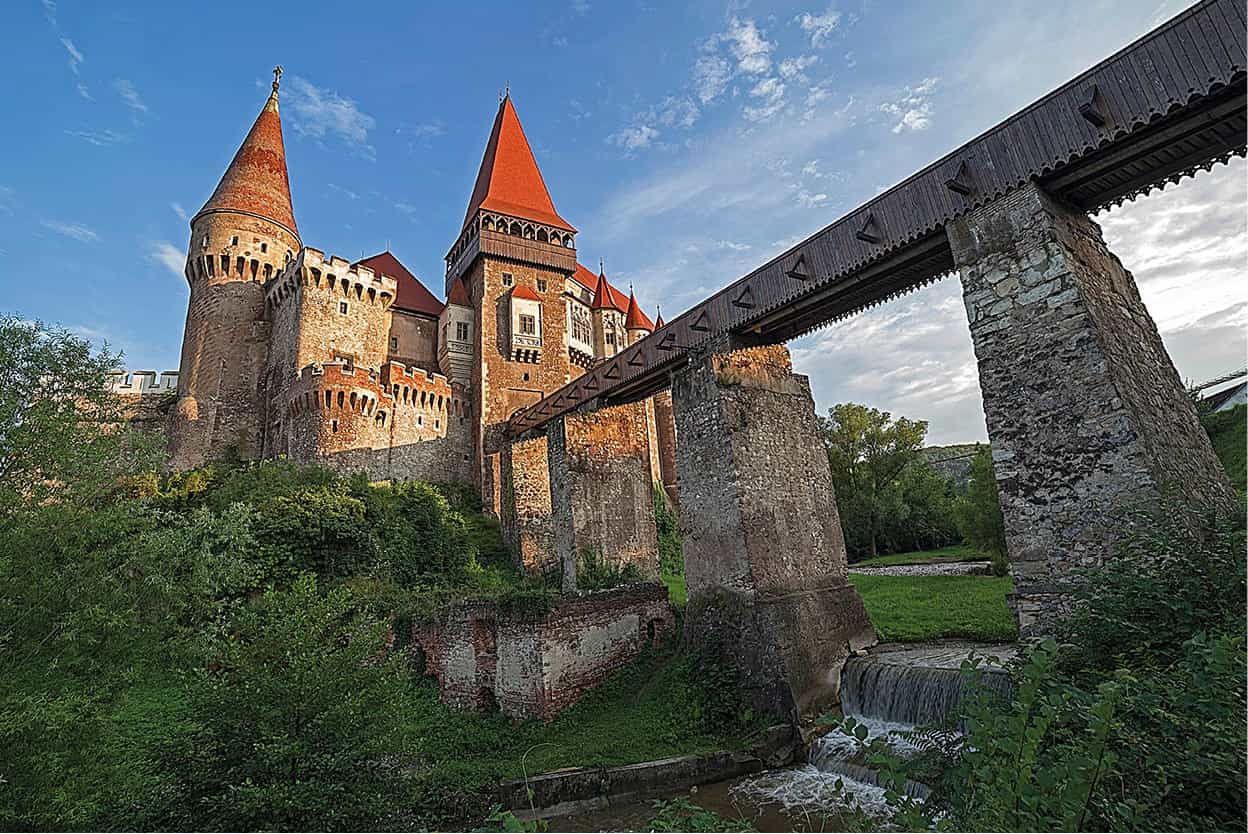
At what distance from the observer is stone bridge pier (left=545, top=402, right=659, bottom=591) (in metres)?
15.5

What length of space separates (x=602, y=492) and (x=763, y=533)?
6.01 m

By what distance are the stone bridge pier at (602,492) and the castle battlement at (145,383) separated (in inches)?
1025

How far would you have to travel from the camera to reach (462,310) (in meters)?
33.7

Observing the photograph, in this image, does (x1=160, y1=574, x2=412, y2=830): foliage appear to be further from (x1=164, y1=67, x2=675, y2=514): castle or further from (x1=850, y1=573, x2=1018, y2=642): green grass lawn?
(x1=164, y1=67, x2=675, y2=514): castle

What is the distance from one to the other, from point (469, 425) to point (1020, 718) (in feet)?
99.3

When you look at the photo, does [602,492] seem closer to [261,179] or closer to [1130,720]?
[1130,720]

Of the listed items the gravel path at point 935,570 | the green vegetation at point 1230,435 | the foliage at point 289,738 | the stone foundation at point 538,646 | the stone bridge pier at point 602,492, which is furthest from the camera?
the gravel path at point 935,570

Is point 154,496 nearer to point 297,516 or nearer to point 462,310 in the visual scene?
point 297,516

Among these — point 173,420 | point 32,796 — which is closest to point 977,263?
point 32,796

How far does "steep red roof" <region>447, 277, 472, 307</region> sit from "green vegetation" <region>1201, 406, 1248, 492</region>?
31509 mm

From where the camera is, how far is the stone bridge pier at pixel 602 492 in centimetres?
1553

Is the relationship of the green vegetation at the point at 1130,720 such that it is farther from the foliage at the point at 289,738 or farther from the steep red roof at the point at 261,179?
the steep red roof at the point at 261,179

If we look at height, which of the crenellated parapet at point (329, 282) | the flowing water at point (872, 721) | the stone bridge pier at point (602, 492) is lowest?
the flowing water at point (872, 721)


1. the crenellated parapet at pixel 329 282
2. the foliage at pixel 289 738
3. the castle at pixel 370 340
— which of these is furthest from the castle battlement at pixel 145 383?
the foliage at pixel 289 738
